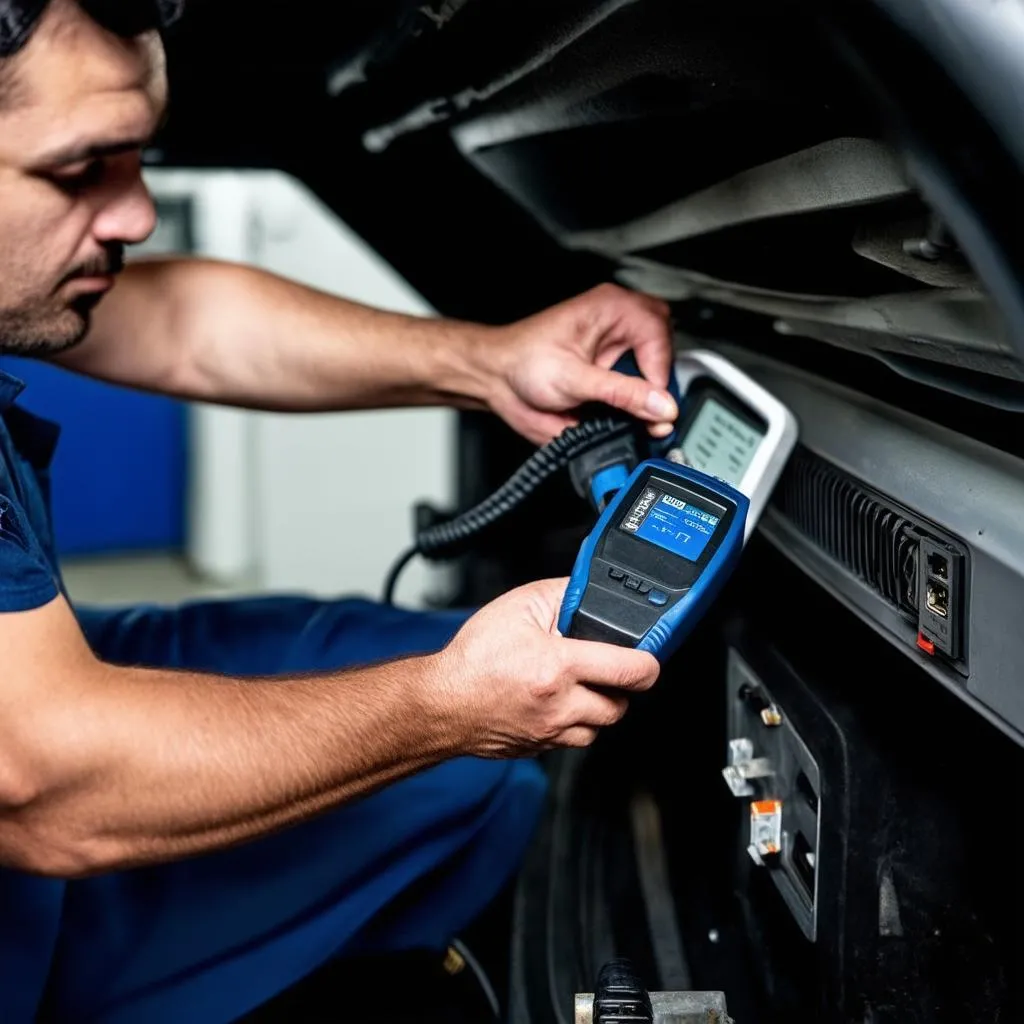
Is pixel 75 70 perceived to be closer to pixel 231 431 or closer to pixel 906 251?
pixel 906 251

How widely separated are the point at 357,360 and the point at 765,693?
544 mm

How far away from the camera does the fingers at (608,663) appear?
67 centimetres

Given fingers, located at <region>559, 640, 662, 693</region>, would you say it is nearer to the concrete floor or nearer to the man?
the man

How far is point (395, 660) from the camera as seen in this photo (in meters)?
0.75

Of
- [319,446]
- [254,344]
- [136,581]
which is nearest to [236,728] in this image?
[254,344]

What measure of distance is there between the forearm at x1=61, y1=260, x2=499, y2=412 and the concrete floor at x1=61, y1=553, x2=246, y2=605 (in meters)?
1.97

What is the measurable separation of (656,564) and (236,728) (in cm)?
27

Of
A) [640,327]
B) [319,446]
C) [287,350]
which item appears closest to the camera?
[640,327]

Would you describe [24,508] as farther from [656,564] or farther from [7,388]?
[656,564]

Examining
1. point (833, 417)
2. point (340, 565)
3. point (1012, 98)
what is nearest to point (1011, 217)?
point (1012, 98)

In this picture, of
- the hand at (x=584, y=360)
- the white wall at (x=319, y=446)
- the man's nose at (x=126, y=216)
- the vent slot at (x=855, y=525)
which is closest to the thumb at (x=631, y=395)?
the hand at (x=584, y=360)

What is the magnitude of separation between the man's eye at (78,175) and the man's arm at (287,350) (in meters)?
0.36

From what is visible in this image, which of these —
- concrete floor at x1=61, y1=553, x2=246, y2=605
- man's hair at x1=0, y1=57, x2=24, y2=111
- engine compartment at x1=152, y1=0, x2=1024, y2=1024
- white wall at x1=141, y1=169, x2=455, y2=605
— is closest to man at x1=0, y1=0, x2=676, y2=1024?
man's hair at x1=0, y1=57, x2=24, y2=111

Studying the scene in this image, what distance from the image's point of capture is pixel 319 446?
2840mm
